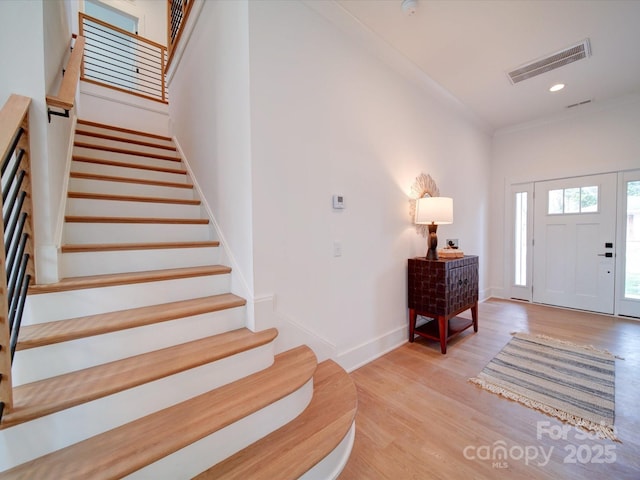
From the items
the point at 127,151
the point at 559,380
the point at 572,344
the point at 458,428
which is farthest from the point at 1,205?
the point at 572,344

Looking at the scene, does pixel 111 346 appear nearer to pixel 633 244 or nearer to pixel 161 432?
pixel 161 432

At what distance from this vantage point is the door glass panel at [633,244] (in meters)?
3.57

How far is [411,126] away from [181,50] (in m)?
2.94

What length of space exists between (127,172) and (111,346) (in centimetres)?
208

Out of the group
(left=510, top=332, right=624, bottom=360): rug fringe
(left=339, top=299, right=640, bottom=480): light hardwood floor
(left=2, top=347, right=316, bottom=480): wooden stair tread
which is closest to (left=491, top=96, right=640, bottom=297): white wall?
(left=510, top=332, right=624, bottom=360): rug fringe

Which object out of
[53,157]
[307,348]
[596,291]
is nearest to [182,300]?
[307,348]

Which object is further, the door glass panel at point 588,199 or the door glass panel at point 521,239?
the door glass panel at point 521,239

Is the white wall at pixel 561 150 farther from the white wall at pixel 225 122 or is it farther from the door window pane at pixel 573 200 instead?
the white wall at pixel 225 122

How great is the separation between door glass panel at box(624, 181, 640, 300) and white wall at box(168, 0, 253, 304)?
5171 mm

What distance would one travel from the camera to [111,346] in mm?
1370

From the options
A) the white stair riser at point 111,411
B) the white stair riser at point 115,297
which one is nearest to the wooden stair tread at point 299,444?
the white stair riser at point 111,411

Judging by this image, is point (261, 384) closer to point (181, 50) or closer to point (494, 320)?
point (494, 320)

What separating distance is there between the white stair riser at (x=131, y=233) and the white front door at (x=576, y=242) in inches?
204

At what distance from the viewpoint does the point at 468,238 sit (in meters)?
4.21
